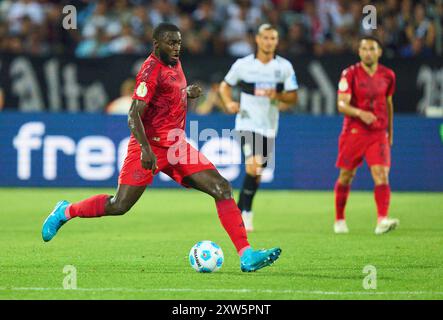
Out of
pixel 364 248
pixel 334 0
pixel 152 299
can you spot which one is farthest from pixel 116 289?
pixel 334 0

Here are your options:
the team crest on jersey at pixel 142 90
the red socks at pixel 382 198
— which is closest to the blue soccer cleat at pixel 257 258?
the team crest on jersey at pixel 142 90

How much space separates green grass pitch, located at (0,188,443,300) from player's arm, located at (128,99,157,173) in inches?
37.6

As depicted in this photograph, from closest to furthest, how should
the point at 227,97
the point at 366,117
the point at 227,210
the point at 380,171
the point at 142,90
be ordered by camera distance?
the point at 142,90
the point at 227,210
the point at 366,117
the point at 380,171
the point at 227,97

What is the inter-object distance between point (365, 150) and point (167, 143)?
4100mm

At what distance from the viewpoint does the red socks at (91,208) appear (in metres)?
Result: 9.59

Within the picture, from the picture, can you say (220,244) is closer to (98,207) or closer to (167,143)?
(98,207)

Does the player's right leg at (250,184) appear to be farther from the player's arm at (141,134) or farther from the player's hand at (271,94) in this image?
the player's arm at (141,134)

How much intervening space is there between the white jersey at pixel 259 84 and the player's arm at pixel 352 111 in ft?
2.88

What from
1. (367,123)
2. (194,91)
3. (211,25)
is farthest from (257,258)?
(211,25)

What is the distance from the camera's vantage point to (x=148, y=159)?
882 centimetres
